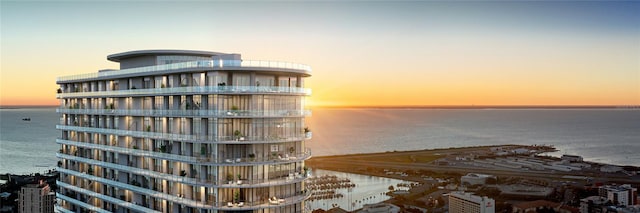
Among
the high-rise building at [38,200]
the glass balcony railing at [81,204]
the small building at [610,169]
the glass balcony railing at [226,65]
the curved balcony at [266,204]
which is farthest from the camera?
the small building at [610,169]

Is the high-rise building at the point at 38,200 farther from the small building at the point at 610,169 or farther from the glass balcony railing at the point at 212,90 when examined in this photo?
the small building at the point at 610,169

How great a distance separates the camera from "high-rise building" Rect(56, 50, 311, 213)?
34.7 metres

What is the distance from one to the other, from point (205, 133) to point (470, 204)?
2553 inches

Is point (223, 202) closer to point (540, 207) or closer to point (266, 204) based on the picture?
point (266, 204)

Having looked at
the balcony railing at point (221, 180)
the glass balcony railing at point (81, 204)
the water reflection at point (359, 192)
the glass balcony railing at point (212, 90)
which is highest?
the glass balcony railing at point (212, 90)

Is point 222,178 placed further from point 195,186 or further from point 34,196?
point 34,196

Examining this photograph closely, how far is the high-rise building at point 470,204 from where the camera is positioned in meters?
88.2

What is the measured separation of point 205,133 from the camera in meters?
35.3

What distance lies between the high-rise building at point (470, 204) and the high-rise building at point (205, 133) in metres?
57.3

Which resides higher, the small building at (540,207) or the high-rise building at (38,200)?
the high-rise building at (38,200)

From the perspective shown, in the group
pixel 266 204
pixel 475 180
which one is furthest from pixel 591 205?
pixel 266 204

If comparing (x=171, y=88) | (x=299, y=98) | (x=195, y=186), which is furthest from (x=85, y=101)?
(x=299, y=98)

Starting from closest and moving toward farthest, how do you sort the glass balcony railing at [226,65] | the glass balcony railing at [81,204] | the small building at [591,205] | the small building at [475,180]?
the glass balcony railing at [226,65] → the glass balcony railing at [81,204] → the small building at [591,205] → the small building at [475,180]

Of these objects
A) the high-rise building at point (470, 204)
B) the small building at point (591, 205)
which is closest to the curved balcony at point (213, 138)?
the high-rise building at point (470, 204)
